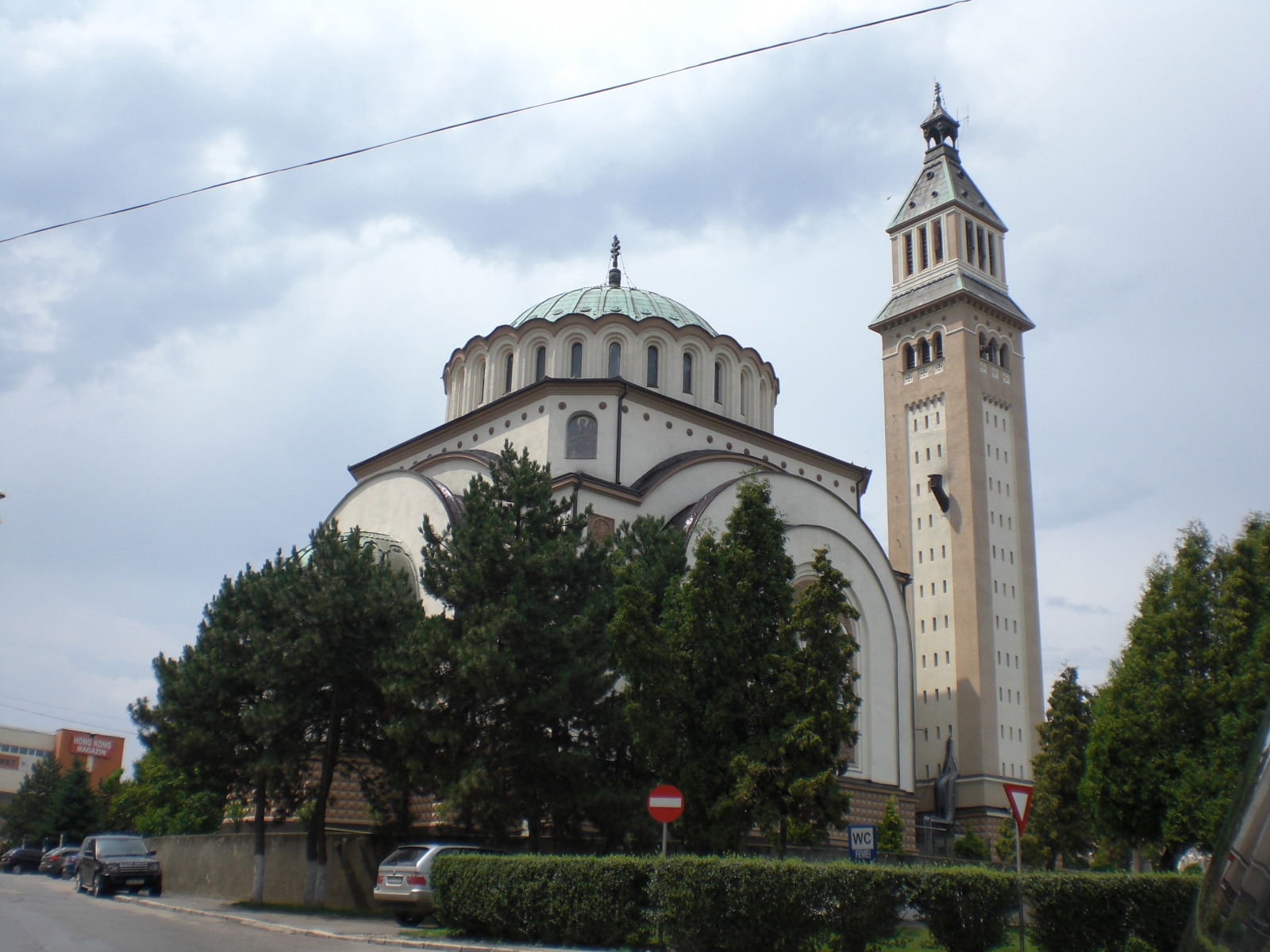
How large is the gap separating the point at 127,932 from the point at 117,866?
9.28m

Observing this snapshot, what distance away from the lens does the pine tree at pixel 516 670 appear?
16.5 metres

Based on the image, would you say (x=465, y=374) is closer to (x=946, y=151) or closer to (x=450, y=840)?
(x=450, y=840)

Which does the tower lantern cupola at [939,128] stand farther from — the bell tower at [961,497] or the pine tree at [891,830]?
the pine tree at [891,830]

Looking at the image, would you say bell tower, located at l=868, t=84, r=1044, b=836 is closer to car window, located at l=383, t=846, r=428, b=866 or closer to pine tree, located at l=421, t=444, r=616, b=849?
pine tree, located at l=421, t=444, r=616, b=849

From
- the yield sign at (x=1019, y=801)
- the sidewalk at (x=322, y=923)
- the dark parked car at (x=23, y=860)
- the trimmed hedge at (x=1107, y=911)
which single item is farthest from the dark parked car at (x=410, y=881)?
the dark parked car at (x=23, y=860)

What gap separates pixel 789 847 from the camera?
20.4 m

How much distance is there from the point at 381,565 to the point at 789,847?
9259 mm

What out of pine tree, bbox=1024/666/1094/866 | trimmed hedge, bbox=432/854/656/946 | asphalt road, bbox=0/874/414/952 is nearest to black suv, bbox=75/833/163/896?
asphalt road, bbox=0/874/414/952

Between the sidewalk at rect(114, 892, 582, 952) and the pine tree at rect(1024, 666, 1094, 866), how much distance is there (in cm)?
1864

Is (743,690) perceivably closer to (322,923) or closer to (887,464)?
(322,923)

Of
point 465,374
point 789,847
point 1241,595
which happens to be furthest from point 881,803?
point 465,374

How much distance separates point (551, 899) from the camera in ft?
41.1

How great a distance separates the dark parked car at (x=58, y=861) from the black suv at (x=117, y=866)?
907cm

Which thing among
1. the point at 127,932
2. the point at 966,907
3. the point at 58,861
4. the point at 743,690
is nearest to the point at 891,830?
the point at 743,690
